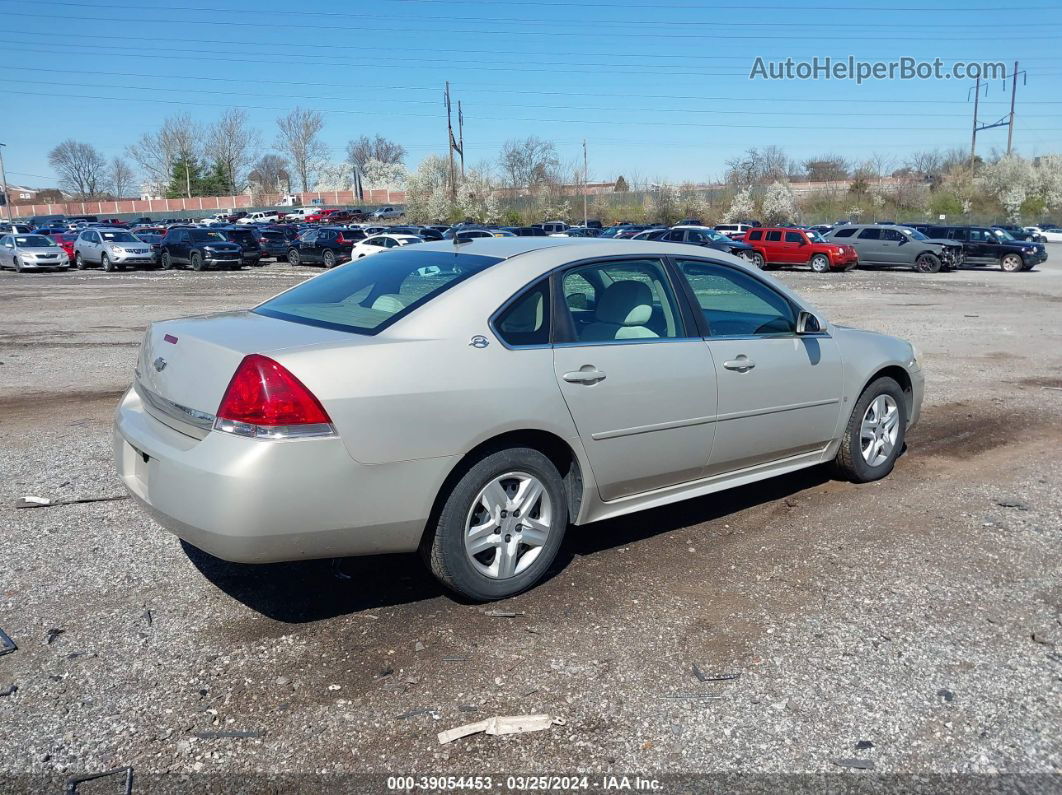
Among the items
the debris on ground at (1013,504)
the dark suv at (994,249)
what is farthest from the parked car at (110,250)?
the debris on ground at (1013,504)

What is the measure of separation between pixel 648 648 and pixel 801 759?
85cm

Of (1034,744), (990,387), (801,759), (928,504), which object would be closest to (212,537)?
(801,759)

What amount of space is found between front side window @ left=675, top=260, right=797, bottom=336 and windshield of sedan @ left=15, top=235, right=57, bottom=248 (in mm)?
35809

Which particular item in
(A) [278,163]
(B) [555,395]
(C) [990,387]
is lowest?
(C) [990,387]

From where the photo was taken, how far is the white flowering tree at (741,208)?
7271cm

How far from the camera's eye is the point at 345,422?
351 cm

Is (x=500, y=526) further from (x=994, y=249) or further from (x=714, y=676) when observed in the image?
Result: (x=994, y=249)

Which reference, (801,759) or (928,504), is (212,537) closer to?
(801,759)

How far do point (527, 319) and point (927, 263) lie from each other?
32616mm

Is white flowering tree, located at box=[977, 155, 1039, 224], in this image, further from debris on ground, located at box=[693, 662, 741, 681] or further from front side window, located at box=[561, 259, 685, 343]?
debris on ground, located at box=[693, 662, 741, 681]

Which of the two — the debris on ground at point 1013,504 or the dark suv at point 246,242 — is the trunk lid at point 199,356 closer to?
the debris on ground at point 1013,504

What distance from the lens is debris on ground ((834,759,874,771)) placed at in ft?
9.55

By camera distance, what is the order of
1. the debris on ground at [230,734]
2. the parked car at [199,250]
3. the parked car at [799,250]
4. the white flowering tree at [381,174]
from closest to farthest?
the debris on ground at [230,734] < the parked car at [799,250] < the parked car at [199,250] < the white flowering tree at [381,174]

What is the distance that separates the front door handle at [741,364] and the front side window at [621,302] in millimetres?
327
